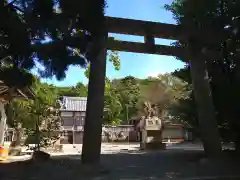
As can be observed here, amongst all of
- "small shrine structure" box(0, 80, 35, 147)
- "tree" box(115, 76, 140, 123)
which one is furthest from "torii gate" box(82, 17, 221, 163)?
"tree" box(115, 76, 140, 123)

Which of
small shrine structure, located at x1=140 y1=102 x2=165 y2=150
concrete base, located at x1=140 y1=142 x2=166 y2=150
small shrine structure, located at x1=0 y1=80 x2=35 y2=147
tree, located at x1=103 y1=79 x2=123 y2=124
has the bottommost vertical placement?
concrete base, located at x1=140 y1=142 x2=166 y2=150

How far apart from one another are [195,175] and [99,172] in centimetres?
229

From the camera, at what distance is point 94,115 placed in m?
8.38

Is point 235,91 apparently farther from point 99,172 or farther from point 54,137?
point 54,137

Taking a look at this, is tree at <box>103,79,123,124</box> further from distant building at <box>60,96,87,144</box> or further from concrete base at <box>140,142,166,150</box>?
concrete base at <box>140,142,166,150</box>

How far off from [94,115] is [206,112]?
3.63 m

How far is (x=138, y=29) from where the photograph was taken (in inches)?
386

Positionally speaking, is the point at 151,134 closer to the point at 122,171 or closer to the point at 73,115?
the point at 122,171

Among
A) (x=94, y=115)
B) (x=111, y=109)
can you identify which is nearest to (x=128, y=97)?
(x=111, y=109)

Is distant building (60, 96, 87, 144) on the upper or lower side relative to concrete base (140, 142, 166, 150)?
upper

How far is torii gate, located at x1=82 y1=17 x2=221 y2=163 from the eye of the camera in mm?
8344

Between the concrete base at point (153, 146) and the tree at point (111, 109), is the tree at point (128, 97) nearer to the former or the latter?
the tree at point (111, 109)

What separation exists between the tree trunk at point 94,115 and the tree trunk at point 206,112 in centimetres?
321

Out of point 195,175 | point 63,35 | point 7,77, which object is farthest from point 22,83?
point 195,175
